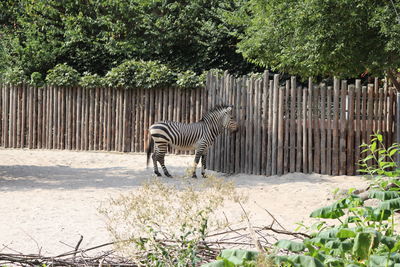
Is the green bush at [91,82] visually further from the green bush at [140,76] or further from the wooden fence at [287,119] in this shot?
the wooden fence at [287,119]

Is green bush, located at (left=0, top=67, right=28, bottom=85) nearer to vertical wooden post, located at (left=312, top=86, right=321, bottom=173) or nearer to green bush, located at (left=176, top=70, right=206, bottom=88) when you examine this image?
green bush, located at (left=176, top=70, right=206, bottom=88)

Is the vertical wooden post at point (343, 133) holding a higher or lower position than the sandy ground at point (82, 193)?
higher

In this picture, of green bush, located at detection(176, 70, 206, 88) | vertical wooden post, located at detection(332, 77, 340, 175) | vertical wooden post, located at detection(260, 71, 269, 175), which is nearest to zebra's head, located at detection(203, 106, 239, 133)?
vertical wooden post, located at detection(260, 71, 269, 175)

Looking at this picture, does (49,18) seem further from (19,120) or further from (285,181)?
(285,181)

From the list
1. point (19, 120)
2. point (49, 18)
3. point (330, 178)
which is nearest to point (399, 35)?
point (330, 178)

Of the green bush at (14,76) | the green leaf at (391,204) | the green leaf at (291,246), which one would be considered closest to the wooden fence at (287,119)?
the green bush at (14,76)

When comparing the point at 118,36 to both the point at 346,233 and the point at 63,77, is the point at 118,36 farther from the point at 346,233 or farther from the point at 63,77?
the point at 346,233

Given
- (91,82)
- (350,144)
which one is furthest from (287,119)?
(91,82)

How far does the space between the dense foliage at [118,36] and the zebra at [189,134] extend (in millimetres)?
7502

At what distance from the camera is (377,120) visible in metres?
11.6

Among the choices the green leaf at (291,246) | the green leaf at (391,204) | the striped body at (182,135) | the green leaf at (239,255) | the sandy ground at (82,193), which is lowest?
the sandy ground at (82,193)

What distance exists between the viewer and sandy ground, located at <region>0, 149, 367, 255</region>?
6.84 meters

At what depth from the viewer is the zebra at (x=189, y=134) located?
12.9 m

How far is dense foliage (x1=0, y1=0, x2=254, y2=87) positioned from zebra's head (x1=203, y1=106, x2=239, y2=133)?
757cm
